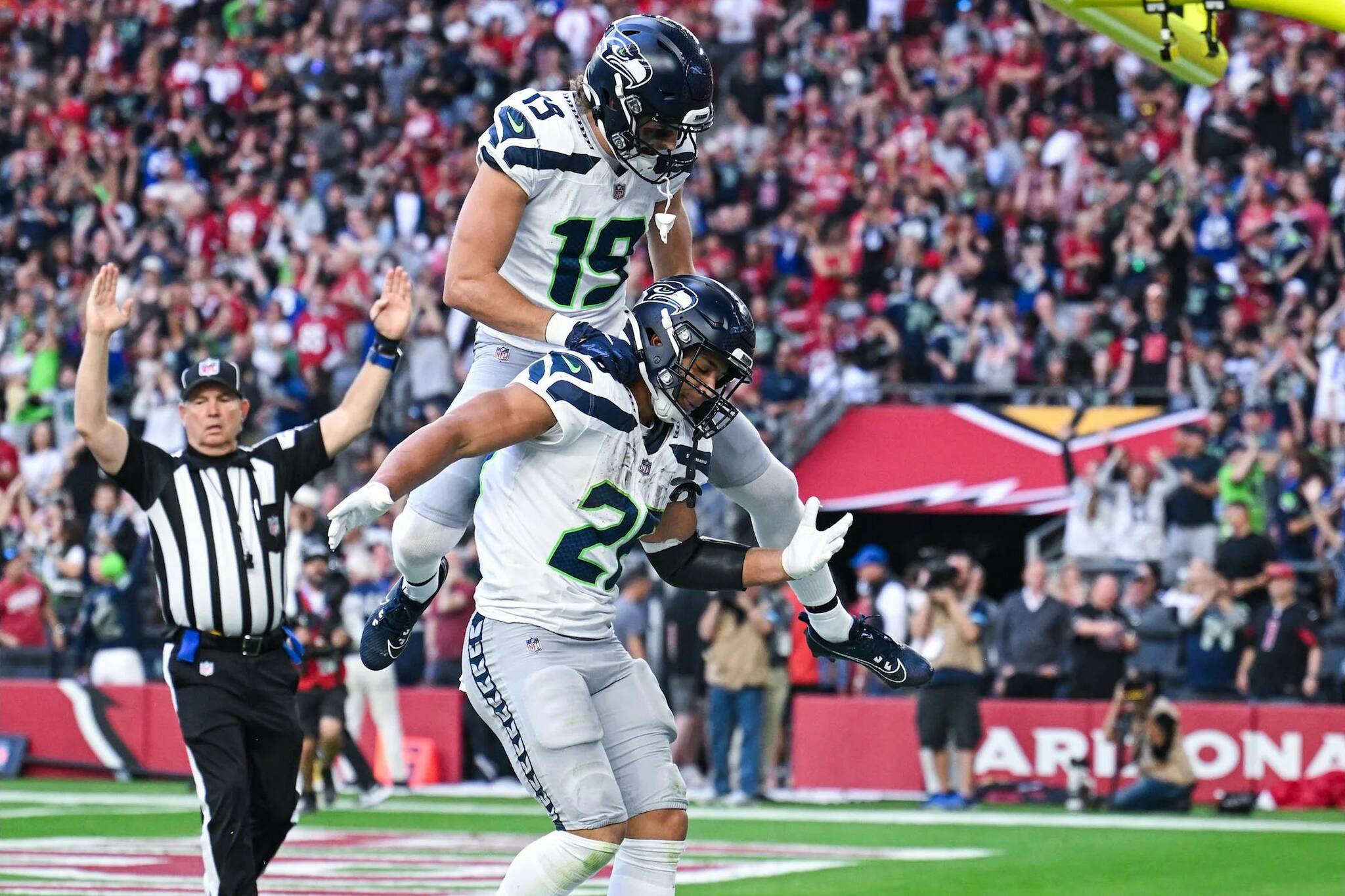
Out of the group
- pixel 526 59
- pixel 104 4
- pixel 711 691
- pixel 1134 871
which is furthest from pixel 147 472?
pixel 104 4

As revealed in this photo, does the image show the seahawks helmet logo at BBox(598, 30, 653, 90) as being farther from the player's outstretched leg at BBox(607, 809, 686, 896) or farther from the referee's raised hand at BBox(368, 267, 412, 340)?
the player's outstretched leg at BBox(607, 809, 686, 896)

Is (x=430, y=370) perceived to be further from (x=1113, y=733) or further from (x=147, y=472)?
(x=147, y=472)

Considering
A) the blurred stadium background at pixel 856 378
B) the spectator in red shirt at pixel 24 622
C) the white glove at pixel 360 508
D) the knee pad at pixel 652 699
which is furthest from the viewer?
the spectator in red shirt at pixel 24 622

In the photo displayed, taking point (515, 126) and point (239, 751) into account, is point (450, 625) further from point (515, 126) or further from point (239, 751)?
point (515, 126)

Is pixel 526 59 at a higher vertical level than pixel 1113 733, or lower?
higher

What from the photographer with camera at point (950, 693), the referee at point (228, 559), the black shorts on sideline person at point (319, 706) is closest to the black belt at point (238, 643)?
the referee at point (228, 559)

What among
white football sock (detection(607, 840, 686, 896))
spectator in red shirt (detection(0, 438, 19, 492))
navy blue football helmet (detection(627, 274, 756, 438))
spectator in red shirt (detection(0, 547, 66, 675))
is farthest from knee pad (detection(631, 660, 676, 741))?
spectator in red shirt (detection(0, 438, 19, 492))

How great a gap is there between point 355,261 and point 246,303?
4.02 feet

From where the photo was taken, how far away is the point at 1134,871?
10133 mm

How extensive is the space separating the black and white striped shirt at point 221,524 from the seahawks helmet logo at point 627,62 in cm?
200

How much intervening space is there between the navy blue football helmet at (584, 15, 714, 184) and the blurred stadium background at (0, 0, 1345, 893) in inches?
180

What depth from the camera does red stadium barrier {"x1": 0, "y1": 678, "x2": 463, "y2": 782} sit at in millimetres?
16297

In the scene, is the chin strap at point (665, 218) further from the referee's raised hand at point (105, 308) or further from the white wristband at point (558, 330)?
the referee's raised hand at point (105, 308)

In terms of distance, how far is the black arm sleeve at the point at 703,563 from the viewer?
5.69m
